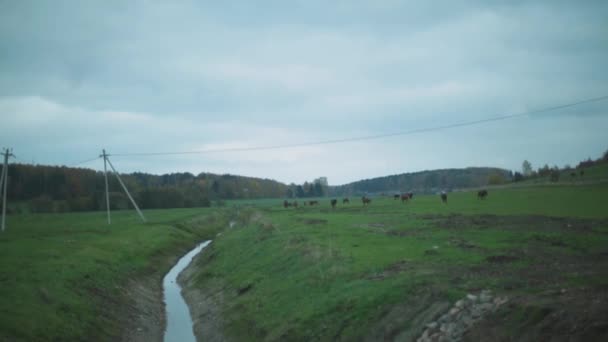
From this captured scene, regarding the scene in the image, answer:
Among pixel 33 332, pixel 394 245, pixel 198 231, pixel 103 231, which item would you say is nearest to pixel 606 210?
pixel 394 245

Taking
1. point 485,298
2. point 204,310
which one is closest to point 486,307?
point 485,298

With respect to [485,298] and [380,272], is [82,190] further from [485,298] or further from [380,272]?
[485,298]

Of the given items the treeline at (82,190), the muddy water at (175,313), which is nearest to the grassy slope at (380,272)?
the muddy water at (175,313)

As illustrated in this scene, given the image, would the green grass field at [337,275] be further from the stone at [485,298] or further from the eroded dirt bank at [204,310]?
the stone at [485,298]

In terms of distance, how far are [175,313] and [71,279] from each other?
20.5ft

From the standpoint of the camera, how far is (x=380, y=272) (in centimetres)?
1920

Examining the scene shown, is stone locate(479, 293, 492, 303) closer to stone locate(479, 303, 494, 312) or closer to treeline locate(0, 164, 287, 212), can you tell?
stone locate(479, 303, 494, 312)

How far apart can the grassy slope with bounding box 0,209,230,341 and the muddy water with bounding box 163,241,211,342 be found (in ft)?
6.78

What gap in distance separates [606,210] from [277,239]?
83.5 feet

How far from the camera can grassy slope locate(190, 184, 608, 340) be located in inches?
578

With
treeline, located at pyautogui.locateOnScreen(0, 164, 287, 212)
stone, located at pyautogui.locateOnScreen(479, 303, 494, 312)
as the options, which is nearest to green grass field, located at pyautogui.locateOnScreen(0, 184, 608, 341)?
stone, located at pyautogui.locateOnScreen(479, 303, 494, 312)

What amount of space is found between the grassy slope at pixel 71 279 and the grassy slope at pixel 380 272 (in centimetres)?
599

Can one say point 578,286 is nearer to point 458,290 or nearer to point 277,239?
point 458,290

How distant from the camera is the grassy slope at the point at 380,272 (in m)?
14.7
